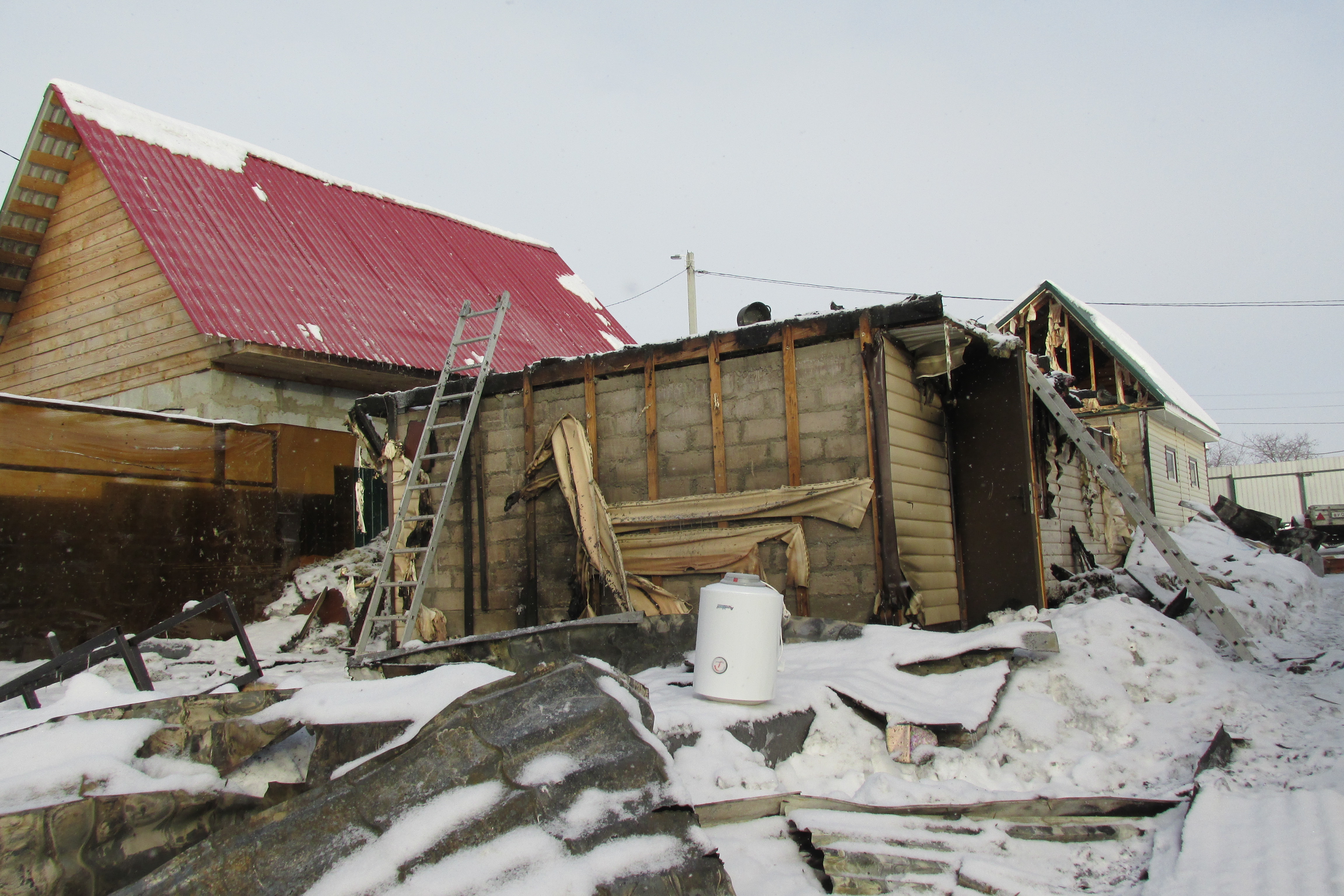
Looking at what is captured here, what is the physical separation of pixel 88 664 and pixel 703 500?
4.31m

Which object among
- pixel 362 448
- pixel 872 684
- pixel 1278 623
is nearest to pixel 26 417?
pixel 362 448

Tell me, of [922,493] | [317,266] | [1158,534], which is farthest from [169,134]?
[1158,534]

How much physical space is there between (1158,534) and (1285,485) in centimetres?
3192

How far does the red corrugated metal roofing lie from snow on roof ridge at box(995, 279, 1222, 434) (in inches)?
355

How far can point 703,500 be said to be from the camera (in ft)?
23.8

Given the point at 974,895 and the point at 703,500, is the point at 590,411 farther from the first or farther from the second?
the point at 974,895

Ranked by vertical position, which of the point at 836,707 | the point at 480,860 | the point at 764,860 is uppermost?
the point at 480,860

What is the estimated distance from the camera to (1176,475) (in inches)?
765

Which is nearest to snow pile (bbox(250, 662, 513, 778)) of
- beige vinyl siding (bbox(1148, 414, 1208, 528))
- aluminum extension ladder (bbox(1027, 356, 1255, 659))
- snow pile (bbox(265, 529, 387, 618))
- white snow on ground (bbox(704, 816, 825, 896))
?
white snow on ground (bbox(704, 816, 825, 896))

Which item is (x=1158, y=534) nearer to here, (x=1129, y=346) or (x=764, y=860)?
(x=764, y=860)

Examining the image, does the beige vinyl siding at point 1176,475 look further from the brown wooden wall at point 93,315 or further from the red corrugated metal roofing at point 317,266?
the brown wooden wall at point 93,315

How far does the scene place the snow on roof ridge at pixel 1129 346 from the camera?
695 inches

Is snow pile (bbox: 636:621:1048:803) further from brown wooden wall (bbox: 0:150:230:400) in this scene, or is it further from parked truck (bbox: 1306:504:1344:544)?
parked truck (bbox: 1306:504:1344:544)

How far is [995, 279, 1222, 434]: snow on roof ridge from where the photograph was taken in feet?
57.9
